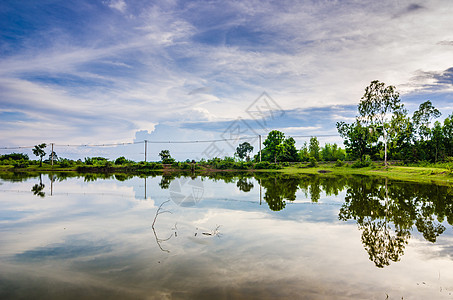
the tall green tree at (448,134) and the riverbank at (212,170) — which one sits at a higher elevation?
the tall green tree at (448,134)

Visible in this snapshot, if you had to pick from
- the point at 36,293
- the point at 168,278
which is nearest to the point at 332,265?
the point at 168,278

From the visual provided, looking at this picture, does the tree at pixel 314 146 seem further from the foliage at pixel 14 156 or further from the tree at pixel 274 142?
the foliage at pixel 14 156

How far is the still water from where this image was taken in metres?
4.28

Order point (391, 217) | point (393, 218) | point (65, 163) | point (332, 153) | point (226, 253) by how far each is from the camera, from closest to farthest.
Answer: point (226, 253) < point (393, 218) < point (391, 217) < point (65, 163) < point (332, 153)

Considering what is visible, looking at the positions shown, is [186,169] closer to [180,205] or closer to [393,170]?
[393,170]

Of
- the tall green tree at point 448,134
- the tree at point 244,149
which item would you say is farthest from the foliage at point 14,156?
the tall green tree at point 448,134

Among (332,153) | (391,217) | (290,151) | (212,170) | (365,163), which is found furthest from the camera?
(332,153)

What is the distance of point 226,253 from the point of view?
5.83 meters

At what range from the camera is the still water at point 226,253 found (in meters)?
4.28

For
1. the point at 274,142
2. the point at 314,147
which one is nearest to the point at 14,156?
the point at 274,142

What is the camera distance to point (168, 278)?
459cm

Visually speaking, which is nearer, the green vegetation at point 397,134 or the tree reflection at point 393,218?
the tree reflection at point 393,218

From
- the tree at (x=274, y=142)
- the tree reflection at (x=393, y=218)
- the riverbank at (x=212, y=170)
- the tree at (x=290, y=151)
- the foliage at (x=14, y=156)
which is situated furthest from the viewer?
the foliage at (x=14, y=156)

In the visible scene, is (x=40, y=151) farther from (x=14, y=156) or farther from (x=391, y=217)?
(x=391, y=217)
